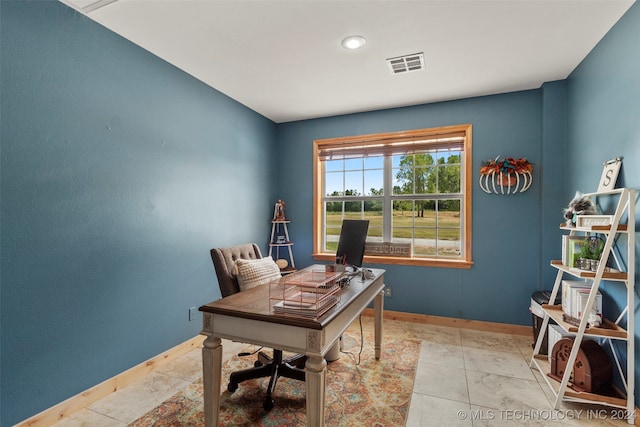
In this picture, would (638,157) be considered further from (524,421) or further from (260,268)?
(260,268)

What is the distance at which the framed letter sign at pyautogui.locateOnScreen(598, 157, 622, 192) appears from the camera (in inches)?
80.0

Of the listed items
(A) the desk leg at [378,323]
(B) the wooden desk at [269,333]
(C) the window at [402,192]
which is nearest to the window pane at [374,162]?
(C) the window at [402,192]

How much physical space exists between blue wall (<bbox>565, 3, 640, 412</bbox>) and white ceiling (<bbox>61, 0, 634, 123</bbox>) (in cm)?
14

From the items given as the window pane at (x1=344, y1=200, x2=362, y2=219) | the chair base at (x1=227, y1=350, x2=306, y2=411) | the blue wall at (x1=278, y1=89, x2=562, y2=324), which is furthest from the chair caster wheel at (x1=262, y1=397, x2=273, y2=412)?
the window pane at (x1=344, y1=200, x2=362, y2=219)

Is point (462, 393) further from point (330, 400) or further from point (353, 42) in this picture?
point (353, 42)

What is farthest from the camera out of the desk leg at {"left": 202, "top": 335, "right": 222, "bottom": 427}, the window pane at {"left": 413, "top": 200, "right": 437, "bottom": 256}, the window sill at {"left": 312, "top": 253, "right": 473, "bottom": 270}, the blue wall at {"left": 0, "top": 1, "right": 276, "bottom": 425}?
the window pane at {"left": 413, "top": 200, "right": 437, "bottom": 256}

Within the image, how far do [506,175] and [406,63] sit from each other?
1.64 metres

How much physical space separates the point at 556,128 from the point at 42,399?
4.65m

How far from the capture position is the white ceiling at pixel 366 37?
1.91 m

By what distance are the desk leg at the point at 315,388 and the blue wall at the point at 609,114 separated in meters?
2.01

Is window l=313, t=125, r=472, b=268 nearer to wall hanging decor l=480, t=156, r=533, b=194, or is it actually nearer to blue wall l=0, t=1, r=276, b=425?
wall hanging decor l=480, t=156, r=533, b=194

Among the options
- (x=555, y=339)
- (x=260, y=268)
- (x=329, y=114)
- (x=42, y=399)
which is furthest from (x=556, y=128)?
(x=42, y=399)

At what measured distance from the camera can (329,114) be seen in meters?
3.95

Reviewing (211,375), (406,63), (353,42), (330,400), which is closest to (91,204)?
(211,375)
